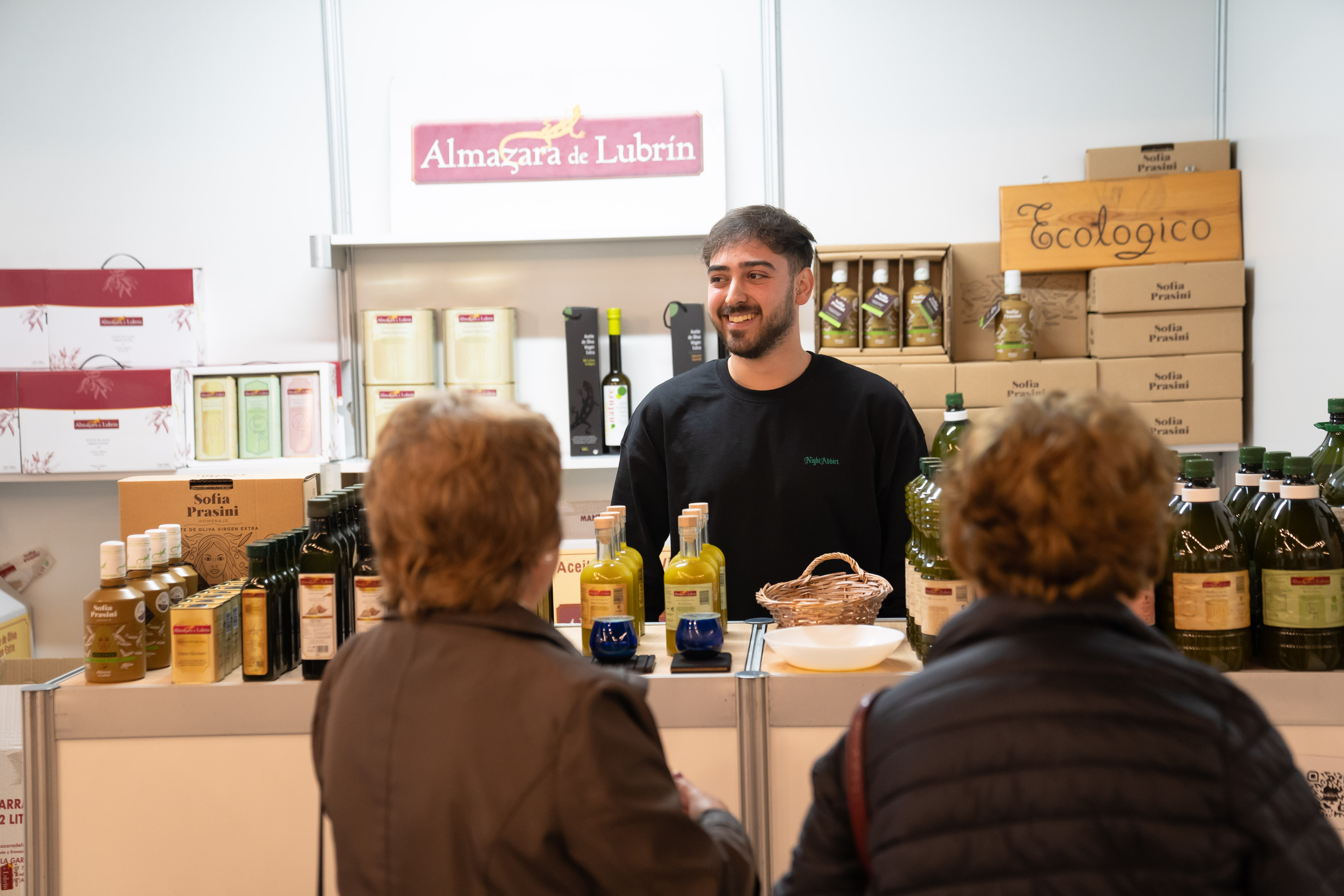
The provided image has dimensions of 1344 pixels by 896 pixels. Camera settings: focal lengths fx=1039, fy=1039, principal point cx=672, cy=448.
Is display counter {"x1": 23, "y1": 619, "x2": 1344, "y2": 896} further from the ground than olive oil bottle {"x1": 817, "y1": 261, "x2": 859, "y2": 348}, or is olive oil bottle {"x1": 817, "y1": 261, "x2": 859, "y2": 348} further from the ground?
olive oil bottle {"x1": 817, "y1": 261, "x2": 859, "y2": 348}

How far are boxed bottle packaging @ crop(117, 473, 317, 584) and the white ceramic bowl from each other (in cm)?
102

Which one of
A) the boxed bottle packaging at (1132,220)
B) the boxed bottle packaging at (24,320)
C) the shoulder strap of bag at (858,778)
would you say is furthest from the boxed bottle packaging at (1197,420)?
the boxed bottle packaging at (24,320)

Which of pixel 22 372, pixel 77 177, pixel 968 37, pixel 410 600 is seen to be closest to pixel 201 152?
pixel 77 177

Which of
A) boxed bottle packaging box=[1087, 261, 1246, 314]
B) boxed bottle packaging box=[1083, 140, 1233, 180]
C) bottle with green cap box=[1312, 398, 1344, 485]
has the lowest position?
bottle with green cap box=[1312, 398, 1344, 485]

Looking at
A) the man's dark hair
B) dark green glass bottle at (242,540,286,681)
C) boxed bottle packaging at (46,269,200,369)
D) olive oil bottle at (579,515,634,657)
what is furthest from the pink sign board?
dark green glass bottle at (242,540,286,681)

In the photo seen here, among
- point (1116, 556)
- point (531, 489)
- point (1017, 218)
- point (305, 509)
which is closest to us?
point (1116, 556)

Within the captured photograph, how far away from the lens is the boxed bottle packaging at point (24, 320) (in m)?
3.39

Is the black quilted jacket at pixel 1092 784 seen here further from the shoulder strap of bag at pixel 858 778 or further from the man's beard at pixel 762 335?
the man's beard at pixel 762 335

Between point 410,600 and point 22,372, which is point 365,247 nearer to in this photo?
point 22,372

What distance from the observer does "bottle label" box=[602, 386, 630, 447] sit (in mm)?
3330

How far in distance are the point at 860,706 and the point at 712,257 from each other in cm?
188

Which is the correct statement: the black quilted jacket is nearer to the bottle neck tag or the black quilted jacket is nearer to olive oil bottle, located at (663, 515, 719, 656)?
the bottle neck tag

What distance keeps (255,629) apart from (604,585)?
0.59m

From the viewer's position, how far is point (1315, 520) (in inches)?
62.6
